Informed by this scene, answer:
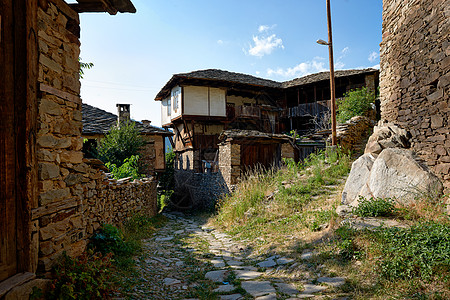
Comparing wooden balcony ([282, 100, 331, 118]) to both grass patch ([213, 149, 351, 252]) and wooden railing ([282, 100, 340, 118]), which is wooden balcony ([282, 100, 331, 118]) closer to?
wooden railing ([282, 100, 340, 118])

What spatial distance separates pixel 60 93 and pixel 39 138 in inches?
26.3

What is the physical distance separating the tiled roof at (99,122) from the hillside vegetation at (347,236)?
7.15m

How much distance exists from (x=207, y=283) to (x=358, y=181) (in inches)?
162

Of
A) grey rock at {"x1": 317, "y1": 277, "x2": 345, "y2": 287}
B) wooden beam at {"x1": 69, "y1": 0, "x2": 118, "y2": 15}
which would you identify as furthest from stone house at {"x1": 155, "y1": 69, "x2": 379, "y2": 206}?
wooden beam at {"x1": 69, "y1": 0, "x2": 118, "y2": 15}

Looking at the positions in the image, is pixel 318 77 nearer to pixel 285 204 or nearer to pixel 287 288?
pixel 285 204

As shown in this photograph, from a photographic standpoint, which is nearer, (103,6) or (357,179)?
(103,6)

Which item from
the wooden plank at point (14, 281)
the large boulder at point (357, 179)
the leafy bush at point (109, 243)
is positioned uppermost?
the large boulder at point (357, 179)

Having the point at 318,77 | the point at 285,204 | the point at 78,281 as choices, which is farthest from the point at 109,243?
the point at 318,77

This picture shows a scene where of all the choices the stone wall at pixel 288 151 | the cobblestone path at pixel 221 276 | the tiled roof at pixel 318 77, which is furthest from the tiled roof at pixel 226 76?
the cobblestone path at pixel 221 276

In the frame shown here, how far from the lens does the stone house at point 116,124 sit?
38.4ft

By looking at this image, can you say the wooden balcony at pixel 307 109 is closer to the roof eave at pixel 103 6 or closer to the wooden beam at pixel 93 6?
the roof eave at pixel 103 6

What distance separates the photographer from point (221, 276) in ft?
13.6

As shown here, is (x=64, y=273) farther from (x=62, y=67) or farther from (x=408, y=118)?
(x=408, y=118)

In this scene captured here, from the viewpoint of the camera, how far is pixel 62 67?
3168 mm
